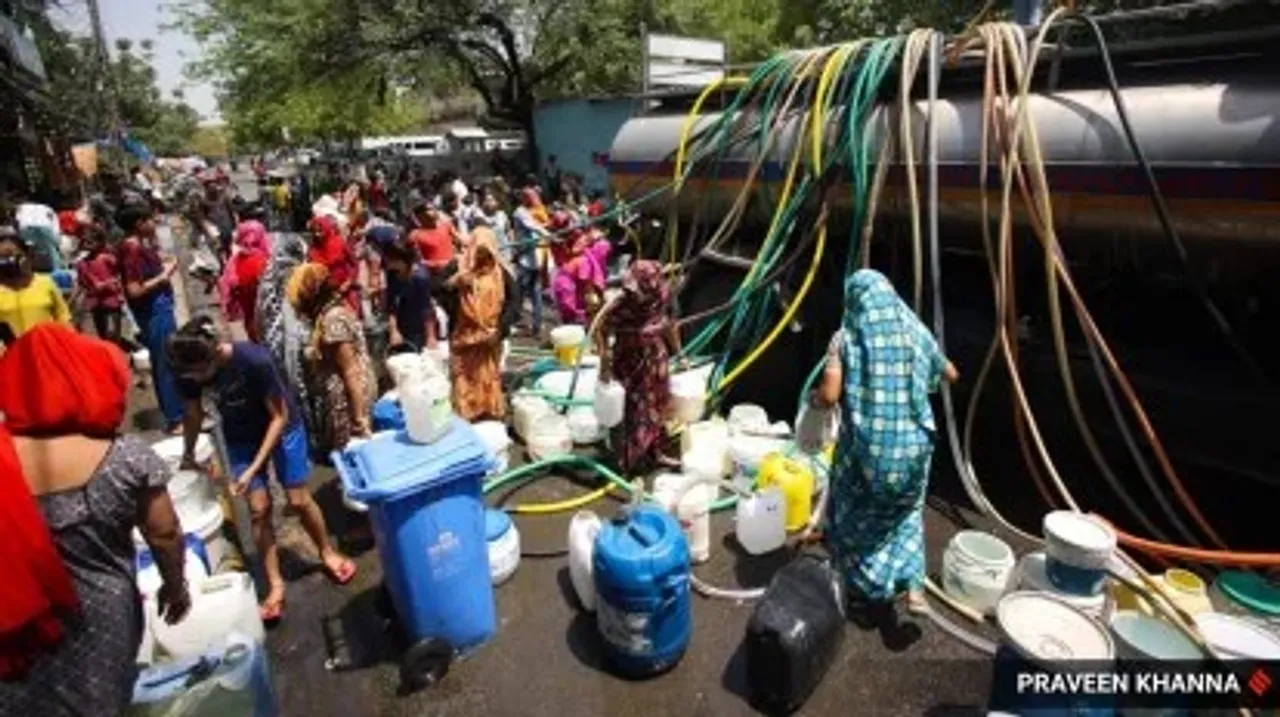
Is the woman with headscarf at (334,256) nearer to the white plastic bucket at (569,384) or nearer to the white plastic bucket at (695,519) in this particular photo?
the white plastic bucket at (569,384)

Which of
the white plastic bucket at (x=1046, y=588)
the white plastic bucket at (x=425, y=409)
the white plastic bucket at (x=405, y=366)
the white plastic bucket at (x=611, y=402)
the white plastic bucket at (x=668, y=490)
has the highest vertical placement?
the white plastic bucket at (x=425, y=409)

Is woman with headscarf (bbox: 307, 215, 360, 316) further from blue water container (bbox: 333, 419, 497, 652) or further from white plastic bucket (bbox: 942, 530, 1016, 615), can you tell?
white plastic bucket (bbox: 942, 530, 1016, 615)

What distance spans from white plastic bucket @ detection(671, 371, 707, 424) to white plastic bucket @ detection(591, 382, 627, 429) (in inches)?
21.4

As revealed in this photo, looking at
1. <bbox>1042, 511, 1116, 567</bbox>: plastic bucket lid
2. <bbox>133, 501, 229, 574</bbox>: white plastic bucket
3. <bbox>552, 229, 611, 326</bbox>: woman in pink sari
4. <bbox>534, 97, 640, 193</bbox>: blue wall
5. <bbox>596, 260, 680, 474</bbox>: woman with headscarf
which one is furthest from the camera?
<bbox>534, 97, 640, 193</bbox>: blue wall

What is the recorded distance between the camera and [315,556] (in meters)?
4.61

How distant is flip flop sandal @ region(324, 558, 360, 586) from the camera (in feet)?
14.3

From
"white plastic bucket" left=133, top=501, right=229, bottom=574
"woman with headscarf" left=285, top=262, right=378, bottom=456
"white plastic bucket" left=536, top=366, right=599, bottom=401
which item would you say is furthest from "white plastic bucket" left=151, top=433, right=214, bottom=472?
"white plastic bucket" left=536, top=366, right=599, bottom=401

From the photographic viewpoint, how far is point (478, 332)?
5.92 m

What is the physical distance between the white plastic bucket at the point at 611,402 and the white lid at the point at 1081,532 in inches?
112

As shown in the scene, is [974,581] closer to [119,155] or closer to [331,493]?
[331,493]

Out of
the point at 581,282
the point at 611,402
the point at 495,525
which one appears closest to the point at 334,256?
the point at 611,402

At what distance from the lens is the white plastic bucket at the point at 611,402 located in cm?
534

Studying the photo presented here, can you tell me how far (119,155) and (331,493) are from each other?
101ft

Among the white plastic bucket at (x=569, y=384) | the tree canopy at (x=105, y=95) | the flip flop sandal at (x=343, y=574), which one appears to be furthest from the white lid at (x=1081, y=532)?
the tree canopy at (x=105, y=95)
